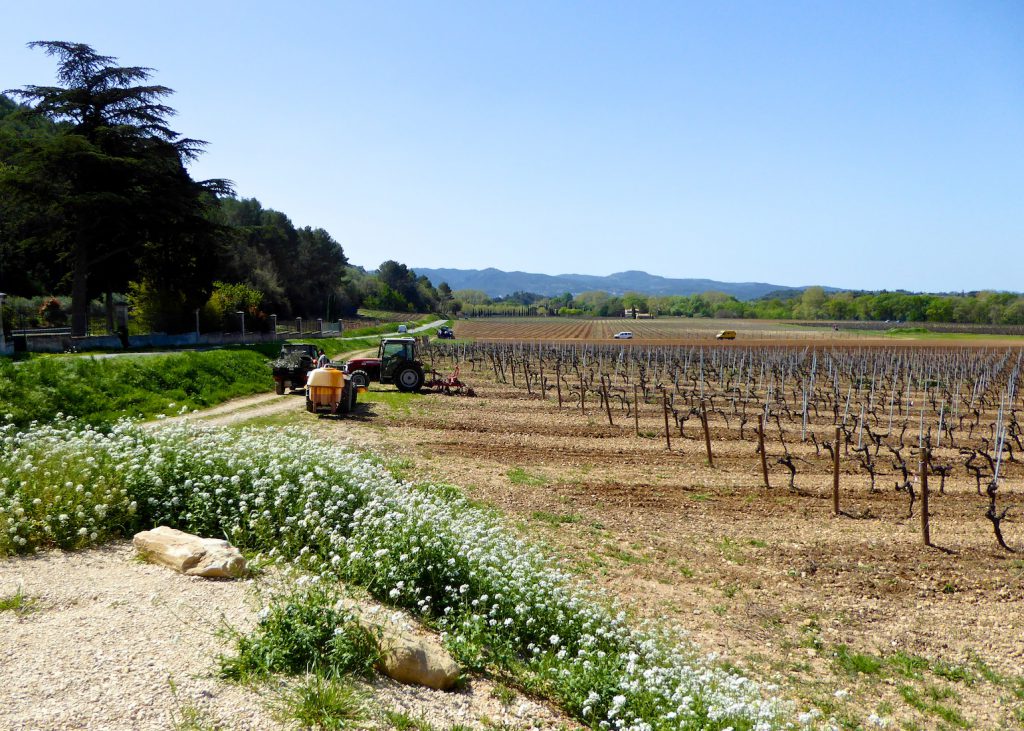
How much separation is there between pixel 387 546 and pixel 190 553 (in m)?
1.66

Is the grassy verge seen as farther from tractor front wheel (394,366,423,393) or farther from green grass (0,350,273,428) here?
tractor front wheel (394,366,423,393)

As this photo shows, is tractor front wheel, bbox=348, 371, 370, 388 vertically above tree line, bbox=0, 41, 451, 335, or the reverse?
tree line, bbox=0, 41, 451, 335

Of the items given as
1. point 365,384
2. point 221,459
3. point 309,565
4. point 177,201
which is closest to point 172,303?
point 177,201

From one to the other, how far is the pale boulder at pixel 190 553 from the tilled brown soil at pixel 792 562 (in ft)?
13.2

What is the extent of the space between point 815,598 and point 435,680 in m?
5.04

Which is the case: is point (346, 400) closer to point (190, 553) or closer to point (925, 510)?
point (190, 553)

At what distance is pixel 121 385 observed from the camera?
17.6 meters

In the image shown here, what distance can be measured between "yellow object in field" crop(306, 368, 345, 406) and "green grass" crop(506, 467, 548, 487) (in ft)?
19.6

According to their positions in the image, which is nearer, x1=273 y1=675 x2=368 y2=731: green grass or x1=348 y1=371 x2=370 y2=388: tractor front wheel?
x1=273 y1=675 x2=368 y2=731: green grass

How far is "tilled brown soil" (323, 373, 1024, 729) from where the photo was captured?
20.5 feet

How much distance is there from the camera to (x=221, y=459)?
796 centimetres

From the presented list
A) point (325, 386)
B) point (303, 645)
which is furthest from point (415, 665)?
point (325, 386)

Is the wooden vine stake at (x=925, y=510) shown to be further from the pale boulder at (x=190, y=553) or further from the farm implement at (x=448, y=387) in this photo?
the farm implement at (x=448, y=387)

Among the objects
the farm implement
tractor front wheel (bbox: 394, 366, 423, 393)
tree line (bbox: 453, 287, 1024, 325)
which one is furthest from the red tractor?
tree line (bbox: 453, 287, 1024, 325)
